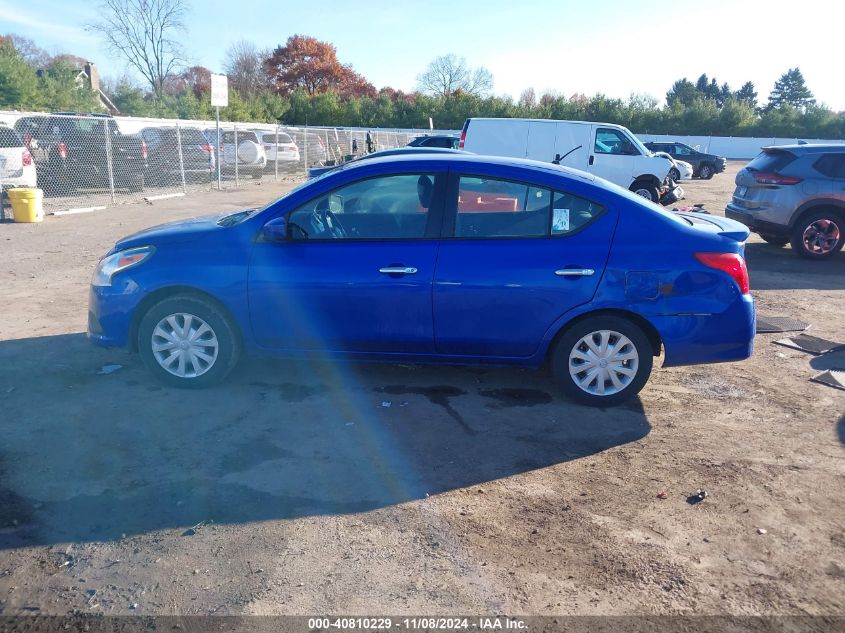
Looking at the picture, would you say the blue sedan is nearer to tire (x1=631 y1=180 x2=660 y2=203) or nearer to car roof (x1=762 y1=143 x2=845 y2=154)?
car roof (x1=762 y1=143 x2=845 y2=154)

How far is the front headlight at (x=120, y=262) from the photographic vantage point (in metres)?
5.11

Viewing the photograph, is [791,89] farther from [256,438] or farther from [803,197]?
[256,438]

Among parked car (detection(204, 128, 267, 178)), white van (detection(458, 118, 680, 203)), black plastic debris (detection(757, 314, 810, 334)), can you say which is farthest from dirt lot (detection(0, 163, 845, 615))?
parked car (detection(204, 128, 267, 178))

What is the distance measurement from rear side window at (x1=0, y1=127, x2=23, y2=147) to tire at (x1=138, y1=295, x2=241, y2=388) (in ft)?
39.7

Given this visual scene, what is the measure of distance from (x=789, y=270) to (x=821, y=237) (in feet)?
3.91

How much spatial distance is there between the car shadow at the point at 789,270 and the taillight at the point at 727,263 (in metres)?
4.93

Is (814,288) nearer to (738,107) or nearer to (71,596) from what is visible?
(71,596)

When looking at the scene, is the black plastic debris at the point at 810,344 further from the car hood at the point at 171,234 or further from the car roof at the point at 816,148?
the car hood at the point at 171,234

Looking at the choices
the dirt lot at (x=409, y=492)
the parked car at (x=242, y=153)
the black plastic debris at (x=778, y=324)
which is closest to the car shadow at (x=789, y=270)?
the black plastic debris at (x=778, y=324)

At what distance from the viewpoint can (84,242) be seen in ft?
37.5

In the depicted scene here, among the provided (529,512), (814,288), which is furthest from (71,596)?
(814,288)

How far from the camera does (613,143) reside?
1712 centimetres

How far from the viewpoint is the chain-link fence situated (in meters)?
16.1

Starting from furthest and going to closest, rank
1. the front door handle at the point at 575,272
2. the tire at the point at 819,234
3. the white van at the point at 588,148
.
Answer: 1. the white van at the point at 588,148
2. the tire at the point at 819,234
3. the front door handle at the point at 575,272
